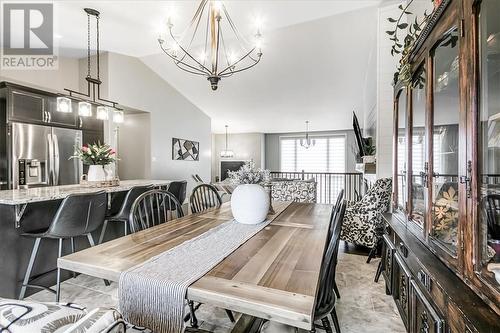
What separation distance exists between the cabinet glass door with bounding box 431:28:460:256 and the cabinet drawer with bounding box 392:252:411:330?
380 mm

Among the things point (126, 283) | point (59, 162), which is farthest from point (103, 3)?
point (126, 283)

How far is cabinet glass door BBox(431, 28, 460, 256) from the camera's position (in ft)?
3.93

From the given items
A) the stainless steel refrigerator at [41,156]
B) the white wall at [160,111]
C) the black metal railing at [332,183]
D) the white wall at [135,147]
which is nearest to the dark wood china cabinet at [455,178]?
the stainless steel refrigerator at [41,156]

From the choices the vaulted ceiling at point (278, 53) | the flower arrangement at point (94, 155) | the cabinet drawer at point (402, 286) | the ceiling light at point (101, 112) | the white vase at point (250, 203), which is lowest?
the cabinet drawer at point (402, 286)

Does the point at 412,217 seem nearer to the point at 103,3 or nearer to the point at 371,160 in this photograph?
the point at 371,160

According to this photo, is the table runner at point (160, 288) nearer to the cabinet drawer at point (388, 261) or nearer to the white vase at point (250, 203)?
the white vase at point (250, 203)

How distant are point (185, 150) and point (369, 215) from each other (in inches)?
207

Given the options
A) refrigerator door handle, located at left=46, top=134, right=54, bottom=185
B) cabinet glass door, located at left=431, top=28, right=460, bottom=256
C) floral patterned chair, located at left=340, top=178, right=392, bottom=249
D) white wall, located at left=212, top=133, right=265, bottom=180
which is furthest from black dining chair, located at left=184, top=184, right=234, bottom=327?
white wall, located at left=212, top=133, right=265, bottom=180

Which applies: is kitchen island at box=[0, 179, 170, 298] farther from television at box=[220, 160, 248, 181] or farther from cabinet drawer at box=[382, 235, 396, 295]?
television at box=[220, 160, 248, 181]

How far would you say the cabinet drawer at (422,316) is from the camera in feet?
3.69

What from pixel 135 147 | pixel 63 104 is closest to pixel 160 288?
pixel 63 104

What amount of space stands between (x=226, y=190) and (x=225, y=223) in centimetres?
290

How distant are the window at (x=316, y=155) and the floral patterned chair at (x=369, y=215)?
644cm

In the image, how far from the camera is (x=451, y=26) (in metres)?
1.20
